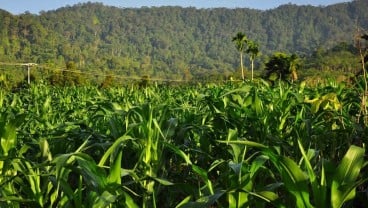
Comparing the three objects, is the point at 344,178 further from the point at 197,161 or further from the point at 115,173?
the point at 197,161

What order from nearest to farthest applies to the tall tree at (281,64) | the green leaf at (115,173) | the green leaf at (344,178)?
the green leaf at (344,178)
the green leaf at (115,173)
the tall tree at (281,64)

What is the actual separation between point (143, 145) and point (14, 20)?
686 ft

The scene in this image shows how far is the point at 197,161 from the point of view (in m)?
3.32

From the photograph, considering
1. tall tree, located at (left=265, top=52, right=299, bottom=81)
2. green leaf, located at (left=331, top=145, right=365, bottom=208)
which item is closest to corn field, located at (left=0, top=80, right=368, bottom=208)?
green leaf, located at (left=331, top=145, right=365, bottom=208)

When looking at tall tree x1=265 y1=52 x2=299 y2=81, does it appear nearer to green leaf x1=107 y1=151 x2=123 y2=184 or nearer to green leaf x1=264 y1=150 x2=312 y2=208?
green leaf x1=107 y1=151 x2=123 y2=184

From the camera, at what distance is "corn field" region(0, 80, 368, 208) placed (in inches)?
64.4

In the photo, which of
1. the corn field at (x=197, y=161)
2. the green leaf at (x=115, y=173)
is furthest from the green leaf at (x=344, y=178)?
the green leaf at (x=115, y=173)

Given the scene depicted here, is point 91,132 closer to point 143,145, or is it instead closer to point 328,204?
point 143,145

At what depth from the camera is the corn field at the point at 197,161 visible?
1636 mm

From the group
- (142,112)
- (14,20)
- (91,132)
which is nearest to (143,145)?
(142,112)

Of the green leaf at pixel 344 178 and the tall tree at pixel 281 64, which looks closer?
the green leaf at pixel 344 178

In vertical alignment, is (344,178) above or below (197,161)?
above

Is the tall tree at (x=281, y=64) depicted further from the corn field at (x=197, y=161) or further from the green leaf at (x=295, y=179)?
the green leaf at (x=295, y=179)

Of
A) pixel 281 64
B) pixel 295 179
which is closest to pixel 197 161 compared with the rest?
pixel 295 179
